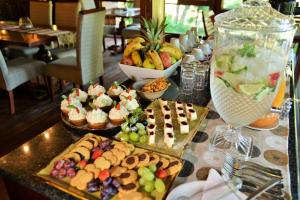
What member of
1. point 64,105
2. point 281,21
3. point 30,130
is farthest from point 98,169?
point 30,130

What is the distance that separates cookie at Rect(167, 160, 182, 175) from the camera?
25.2 inches

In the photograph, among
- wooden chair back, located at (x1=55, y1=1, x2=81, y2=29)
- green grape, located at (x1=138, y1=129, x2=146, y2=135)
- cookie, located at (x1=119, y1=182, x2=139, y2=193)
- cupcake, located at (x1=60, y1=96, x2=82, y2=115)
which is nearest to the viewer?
cookie, located at (x1=119, y1=182, x2=139, y2=193)

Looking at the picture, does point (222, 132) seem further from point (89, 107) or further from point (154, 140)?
point (89, 107)

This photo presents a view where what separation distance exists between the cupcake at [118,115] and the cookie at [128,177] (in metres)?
0.26

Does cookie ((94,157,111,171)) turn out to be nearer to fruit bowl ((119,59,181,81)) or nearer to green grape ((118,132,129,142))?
green grape ((118,132,129,142))

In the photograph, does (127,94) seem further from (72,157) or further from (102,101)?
(72,157)

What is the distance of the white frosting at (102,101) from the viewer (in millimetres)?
961

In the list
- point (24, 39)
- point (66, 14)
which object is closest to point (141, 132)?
point (24, 39)

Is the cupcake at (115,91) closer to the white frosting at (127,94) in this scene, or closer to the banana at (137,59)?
the white frosting at (127,94)

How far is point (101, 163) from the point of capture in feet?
2.18

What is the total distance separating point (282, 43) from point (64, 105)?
2.47 ft

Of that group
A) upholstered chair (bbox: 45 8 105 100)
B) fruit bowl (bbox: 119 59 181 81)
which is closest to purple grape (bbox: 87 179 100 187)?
fruit bowl (bbox: 119 59 181 81)

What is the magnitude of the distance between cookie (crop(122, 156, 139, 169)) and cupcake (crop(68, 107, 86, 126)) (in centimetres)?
28

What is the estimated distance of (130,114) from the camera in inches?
36.0
